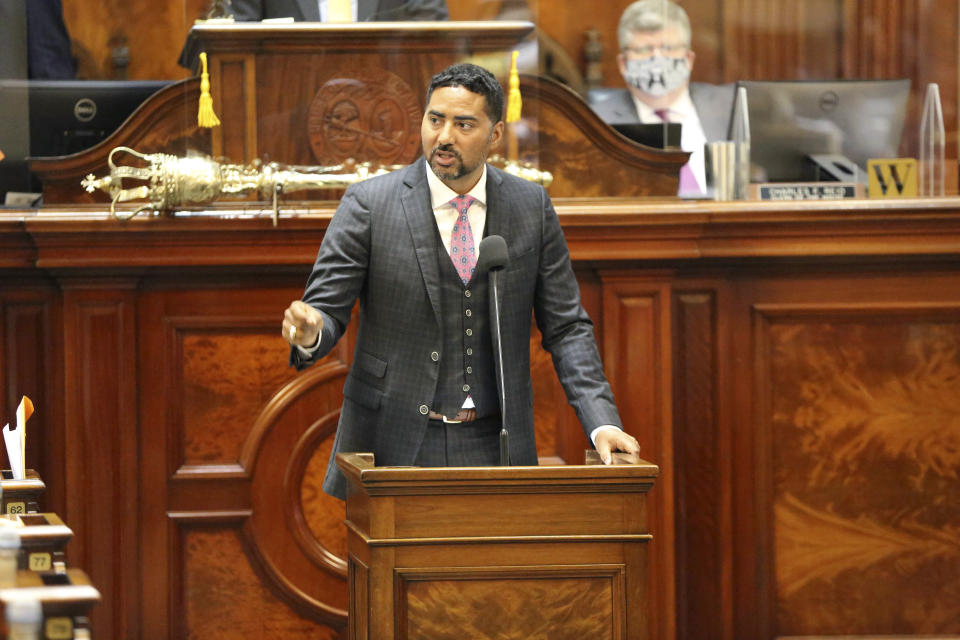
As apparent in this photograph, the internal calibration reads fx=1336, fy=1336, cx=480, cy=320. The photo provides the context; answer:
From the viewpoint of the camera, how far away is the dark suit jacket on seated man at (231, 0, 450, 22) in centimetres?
360

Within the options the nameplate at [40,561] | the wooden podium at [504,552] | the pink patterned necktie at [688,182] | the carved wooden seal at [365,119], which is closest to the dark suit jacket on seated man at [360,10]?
the carved wooden seal at [365,119]

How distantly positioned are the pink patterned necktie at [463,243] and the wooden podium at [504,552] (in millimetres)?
581

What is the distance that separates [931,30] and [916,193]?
93 centimetres

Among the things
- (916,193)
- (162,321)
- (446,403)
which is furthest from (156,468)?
(916,193)

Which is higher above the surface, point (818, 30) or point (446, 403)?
point (818, 30)

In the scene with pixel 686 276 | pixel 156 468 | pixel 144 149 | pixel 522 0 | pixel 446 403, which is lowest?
pixel 156 468

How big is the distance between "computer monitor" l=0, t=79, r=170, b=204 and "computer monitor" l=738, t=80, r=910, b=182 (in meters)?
1.83

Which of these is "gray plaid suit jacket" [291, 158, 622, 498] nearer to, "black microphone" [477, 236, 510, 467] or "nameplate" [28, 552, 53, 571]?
"black microphone" [477, 236, 510, 467]

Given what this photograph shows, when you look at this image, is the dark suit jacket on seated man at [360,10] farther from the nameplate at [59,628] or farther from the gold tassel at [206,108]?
the nameplate at [59,628]

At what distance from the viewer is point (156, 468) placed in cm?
348

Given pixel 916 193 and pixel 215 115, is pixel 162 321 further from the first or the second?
pixel 916 193

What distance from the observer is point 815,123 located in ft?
13.6

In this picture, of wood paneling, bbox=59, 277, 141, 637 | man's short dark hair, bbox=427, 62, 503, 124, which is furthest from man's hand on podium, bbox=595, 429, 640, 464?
wood paneling, bbox=59, 277, 141, 637

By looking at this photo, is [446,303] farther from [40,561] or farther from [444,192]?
[40,561]
